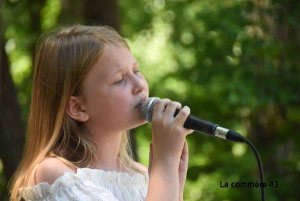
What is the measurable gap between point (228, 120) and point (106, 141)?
9.03 feet

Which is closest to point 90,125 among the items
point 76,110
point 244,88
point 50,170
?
point 76,110

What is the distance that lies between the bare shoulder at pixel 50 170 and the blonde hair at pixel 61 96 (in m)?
0.02

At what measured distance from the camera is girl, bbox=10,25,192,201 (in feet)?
5.82

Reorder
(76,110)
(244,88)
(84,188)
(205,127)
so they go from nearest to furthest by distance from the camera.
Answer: (205,127)
(84,188)
(76,110)
(244,88)

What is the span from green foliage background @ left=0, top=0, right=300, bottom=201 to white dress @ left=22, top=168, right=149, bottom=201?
1.33m

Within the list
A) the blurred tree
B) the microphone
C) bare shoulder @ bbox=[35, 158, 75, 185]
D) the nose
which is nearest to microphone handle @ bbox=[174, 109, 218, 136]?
the microphone

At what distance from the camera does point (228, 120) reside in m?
4.57

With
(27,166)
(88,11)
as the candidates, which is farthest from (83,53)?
(88,11)

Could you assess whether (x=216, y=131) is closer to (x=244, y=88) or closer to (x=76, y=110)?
(x=76, y=110)

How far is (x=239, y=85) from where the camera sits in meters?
3.78

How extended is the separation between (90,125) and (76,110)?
0.21 feet

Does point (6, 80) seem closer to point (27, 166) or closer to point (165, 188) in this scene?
point (27, 166)

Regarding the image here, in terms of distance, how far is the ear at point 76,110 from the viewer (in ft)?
6.18

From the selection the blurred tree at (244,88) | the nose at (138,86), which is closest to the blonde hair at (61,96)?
the nose at (138,86)
